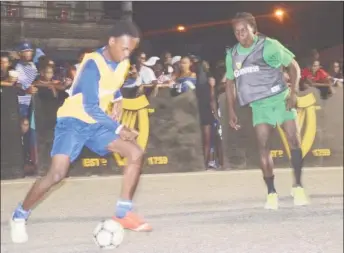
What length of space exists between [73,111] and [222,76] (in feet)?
7.74

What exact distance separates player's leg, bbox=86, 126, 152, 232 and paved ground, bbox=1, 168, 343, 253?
89mm

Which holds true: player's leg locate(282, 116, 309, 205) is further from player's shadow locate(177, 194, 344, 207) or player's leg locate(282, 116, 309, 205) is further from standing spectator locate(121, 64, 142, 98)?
standing spectator locate(121, 64, 142, 98)

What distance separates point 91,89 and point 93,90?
1 centimetres

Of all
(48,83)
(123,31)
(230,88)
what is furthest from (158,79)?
(123,31)

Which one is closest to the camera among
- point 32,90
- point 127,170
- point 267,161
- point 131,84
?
point 127,170

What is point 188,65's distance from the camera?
4.76m

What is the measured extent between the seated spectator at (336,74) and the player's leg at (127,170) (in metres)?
3.38

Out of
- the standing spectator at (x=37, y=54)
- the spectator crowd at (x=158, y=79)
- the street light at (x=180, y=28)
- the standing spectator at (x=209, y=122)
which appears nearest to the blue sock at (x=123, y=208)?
the spectator crowd at (x=158, y=79)

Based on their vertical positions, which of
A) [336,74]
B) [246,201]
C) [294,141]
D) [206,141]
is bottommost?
[246,201]

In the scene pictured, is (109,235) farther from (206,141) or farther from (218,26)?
(206,141)

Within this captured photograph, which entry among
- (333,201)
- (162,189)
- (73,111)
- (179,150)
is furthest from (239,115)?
(73,111)

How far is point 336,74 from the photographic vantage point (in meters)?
5.39

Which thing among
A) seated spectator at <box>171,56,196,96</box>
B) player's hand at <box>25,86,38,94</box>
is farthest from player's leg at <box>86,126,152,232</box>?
seated spectator at <box>171,56,196,96</box>

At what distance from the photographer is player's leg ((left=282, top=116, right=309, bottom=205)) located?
11.3 feet
